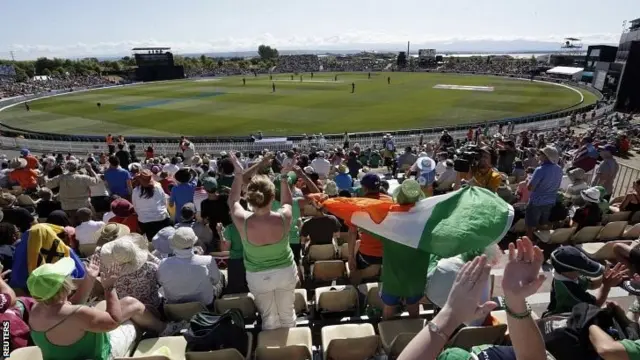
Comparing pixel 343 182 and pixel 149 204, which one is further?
pixel 343 182

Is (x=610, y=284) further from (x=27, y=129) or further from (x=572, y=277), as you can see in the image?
(x=27, y=129)

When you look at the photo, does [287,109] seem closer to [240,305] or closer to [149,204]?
[149,204]

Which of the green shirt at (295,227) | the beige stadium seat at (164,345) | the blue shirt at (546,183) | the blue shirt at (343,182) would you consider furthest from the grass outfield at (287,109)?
the beige stadium seat at (164,345)

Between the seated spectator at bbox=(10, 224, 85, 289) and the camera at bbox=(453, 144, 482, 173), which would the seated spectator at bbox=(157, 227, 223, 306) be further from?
the camera at bbox=(453, 144, 482, 173)

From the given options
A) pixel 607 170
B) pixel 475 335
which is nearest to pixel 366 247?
pixel 475 335

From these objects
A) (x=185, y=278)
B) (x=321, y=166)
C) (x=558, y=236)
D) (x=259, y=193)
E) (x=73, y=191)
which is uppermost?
(x=259, y=193)

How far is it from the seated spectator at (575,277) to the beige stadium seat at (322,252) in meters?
2.68

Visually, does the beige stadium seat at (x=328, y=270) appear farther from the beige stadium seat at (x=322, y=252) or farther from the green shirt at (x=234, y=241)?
the green shirt at (x=234, y=241)

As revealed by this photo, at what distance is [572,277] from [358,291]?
76.7 inches

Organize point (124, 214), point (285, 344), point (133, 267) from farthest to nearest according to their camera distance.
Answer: point (124, 214), point (133, 267), point (285, 344)

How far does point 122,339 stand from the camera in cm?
332

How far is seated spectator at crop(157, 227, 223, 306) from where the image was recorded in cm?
379

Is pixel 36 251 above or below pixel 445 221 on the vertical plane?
below

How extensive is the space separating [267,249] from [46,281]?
152 cm
